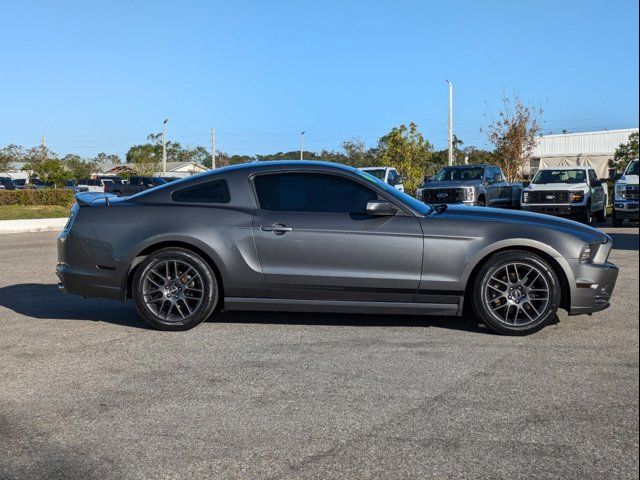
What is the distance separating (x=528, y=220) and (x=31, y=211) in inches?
1040

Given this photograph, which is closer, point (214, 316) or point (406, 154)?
point (214, 316)

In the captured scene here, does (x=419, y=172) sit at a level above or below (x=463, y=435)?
above

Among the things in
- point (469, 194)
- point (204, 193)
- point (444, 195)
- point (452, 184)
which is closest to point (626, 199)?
point (469, 194)

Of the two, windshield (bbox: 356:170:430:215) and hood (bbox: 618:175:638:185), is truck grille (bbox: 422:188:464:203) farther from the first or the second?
windshield (bbox: 356:170:430:215)

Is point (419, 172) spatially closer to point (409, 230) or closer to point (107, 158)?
point (409, 230)

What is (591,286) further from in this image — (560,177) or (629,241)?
(560,177)

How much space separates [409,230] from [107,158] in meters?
131

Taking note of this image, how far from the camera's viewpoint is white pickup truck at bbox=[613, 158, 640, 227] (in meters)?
18.5

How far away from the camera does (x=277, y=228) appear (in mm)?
6219

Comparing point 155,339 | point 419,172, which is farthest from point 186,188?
point 419,172

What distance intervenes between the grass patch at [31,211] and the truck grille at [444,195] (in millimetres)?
15327

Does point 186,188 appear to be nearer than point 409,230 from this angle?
No

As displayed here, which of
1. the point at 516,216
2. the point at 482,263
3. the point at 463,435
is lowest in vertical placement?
the point at 463,435

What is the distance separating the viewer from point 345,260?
6105mm
